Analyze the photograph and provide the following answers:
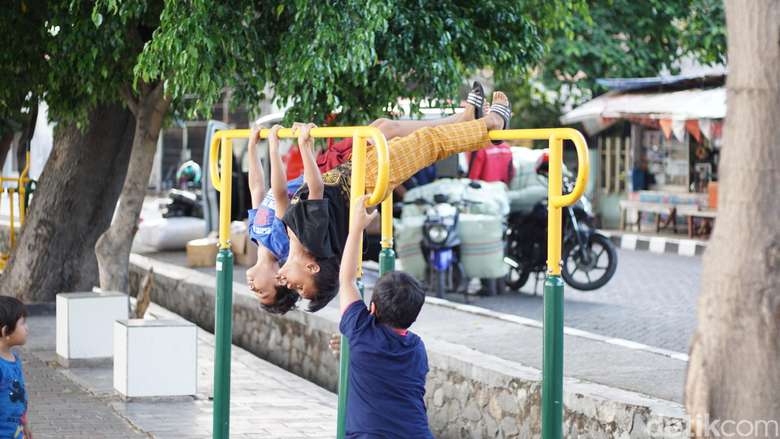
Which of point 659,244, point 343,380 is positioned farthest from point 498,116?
point 659,244

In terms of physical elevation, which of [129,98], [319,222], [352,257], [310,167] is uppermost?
[129,98]

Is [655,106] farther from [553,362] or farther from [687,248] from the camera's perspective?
[553,362]

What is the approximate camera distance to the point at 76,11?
8773 millimetres

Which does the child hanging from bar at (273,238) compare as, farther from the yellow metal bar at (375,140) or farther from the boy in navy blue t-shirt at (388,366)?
the boy in navy blue t-shirt at (388,366)

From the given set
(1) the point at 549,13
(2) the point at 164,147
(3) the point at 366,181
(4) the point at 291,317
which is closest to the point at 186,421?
(4) the point at 291,317

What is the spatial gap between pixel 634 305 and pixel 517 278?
152cm

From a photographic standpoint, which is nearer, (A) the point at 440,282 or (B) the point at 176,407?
(B) the point at 176,407

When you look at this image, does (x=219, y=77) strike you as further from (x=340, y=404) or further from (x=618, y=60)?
(x=618, y=60)

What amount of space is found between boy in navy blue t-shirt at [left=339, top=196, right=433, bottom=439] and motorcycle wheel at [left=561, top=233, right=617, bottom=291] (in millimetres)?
8724

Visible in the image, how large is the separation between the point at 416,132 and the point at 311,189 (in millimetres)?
517

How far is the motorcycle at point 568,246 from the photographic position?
12.8 metres

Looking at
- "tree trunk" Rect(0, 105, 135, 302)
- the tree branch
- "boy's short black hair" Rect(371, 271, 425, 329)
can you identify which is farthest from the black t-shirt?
"tree trunk" Rect(0, 105, 135, 302)

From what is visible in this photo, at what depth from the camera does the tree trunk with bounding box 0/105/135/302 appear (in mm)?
11531

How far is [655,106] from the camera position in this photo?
61.2ft
